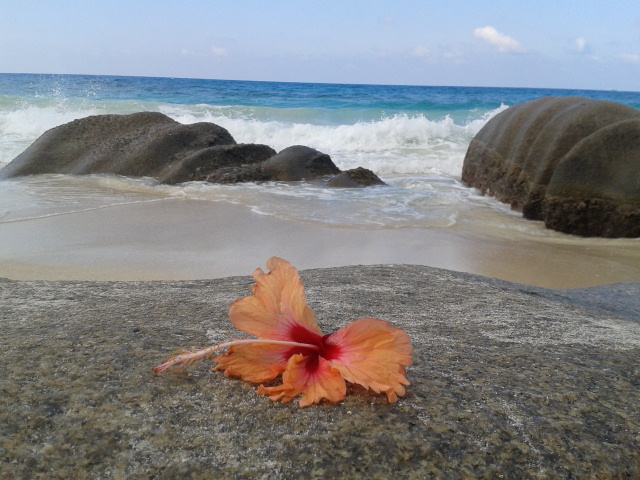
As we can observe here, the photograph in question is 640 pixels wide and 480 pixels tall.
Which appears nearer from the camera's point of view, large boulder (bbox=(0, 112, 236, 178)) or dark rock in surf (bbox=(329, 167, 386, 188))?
dark rock in surf (bbox=(329, 167, 386, 188))

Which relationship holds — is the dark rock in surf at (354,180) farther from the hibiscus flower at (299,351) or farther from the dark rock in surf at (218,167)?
the hibiscus flower at (299,351)

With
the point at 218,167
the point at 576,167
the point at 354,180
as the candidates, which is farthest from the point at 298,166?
the point at 576,167

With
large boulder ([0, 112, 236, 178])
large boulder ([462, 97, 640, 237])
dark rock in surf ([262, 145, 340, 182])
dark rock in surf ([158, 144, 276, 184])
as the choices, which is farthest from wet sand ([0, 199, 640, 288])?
large boulder ([0, 112, 236, 178])

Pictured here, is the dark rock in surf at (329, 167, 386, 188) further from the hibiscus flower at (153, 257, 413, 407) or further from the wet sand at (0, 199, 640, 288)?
the hibiscus flower at (153, 257, 413, 407)

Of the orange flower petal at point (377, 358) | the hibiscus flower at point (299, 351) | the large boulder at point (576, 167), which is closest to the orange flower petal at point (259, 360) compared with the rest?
the hibiscus flower at point (299, 351)

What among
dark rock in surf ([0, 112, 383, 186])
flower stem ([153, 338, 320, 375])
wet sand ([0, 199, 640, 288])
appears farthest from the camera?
dark rock in surf ([0, 112, 383, 186])

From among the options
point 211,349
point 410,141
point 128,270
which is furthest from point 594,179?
point 410,141
